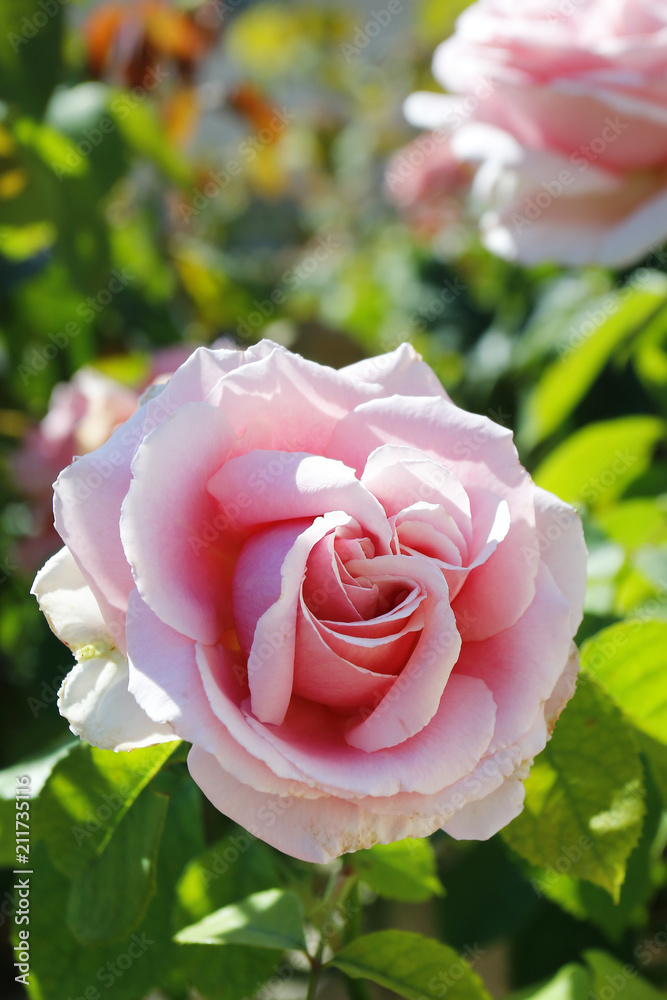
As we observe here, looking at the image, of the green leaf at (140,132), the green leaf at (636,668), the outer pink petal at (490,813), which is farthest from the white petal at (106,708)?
the green leaf at (140,132)

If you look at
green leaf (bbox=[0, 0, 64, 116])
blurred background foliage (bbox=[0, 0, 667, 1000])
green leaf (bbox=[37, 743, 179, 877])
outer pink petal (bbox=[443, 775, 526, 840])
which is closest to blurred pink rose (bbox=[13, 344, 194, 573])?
blurred background foliage (bbox=[0, 0, 667, 1000])

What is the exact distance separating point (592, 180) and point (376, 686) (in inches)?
19.6

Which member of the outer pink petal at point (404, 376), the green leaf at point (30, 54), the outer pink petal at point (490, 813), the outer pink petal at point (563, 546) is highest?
the green leaf at point (30, 54)

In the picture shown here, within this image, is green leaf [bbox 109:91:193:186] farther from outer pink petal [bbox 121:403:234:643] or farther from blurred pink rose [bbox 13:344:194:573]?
outer pink petal [bbox 121:403:234:643]

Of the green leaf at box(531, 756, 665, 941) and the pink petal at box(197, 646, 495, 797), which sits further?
the green leaf at box(531, 756, 665, 941)

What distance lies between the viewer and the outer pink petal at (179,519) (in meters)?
0.30

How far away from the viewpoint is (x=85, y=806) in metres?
0.38

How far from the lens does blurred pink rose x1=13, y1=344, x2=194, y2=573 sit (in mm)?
692

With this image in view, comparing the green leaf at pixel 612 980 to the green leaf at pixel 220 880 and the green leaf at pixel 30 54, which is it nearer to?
the green leaf at pixel 220 880

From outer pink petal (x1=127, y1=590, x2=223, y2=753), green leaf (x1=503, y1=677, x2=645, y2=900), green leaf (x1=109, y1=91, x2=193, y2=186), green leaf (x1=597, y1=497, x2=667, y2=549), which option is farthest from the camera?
green leaf (x1=109, y1=91, x2=193, y2=186)

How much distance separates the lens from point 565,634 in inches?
12.3

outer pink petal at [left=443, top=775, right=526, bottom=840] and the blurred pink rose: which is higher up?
outer pink petal at [left=443, top=775, right=526, bottom=840]

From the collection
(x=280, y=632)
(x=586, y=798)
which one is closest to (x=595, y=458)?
Answer: (x=586, y=798)

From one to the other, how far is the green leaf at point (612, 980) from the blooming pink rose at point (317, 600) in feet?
0.64
